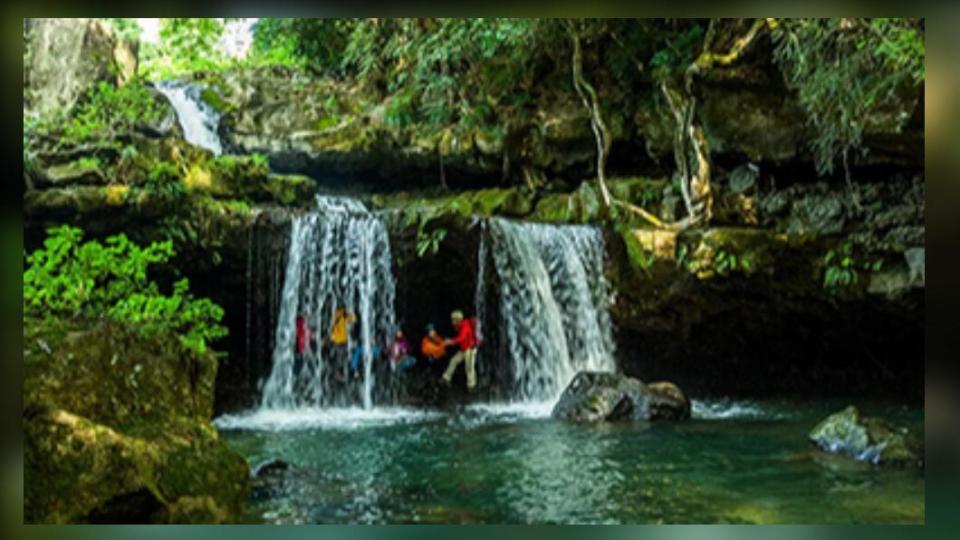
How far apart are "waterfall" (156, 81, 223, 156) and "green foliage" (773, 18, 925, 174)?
487cm

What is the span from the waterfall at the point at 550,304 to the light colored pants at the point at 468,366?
11.6 inches

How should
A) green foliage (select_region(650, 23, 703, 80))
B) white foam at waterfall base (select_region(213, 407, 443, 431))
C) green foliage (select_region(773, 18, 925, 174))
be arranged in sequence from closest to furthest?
green foliage (select_region(773, 18, 925, 174)) → white foam at waterfall base (select_region(213, 407, 443, 431)) → green foliage (select_region(650, 23, 703, 80))

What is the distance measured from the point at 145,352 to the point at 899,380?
5119 mm

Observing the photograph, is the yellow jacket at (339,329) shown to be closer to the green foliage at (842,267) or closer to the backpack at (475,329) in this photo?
the backpack at (475,329)

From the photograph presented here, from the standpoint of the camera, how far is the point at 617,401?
5273mm

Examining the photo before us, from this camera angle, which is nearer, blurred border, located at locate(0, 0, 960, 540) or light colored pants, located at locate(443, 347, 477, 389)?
blurred border, located at locate(0, 0, 960, 540)

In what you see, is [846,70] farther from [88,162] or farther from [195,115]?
[195,115]

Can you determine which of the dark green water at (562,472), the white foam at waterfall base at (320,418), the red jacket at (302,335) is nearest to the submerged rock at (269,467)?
the dark green water at (562,472)

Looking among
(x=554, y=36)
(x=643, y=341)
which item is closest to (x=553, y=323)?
(x=643, y=341)

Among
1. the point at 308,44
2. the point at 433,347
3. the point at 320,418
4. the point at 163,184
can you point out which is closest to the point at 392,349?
the point at 433,347

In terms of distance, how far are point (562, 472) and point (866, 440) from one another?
1.75 meters

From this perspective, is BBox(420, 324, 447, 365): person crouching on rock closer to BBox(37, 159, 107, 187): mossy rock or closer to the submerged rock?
the submerged rock

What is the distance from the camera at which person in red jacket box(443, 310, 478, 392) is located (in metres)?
5.92

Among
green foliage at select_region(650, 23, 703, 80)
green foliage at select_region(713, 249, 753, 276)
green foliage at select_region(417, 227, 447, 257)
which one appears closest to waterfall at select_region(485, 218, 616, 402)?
green foliage at select_region(417, 227, 447, 257)
